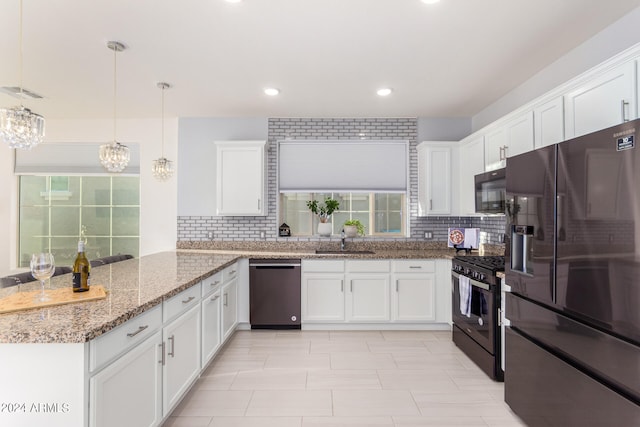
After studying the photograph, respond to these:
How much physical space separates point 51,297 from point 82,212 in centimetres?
380

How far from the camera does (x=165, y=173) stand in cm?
389

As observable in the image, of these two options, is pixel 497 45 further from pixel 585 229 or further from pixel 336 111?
pixel 336 111

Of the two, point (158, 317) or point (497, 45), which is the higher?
point (497, 45)

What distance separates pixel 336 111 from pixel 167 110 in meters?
2.12

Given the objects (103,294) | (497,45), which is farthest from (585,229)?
(103,294)

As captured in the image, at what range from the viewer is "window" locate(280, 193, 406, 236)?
506 cm

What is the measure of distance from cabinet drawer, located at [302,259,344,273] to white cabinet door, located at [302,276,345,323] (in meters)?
0.05

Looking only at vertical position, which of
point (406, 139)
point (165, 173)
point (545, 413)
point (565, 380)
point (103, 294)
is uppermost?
point (406, 139)

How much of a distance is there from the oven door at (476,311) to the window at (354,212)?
4.77 feet

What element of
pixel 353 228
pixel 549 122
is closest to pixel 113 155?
pixel 353 228

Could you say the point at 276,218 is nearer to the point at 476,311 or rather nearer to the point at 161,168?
the point at 161,168

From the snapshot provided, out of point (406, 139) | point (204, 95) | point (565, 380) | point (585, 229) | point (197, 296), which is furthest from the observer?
point (406, 139)

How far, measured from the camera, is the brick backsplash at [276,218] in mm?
4930

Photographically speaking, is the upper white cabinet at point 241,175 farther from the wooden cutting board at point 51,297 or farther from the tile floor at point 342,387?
the wooden cutting board at point 51,297
